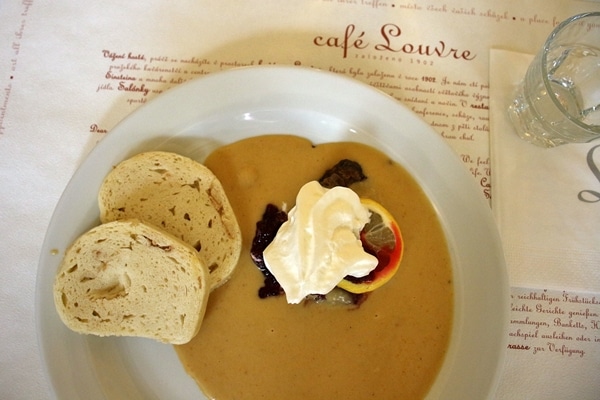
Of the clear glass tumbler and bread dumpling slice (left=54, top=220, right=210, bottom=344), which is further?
the clear glass tumbler

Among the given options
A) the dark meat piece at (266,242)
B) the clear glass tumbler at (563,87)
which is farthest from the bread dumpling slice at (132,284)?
the clear glass tumbler at (563,87)

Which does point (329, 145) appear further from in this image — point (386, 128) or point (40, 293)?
point (40, 293)

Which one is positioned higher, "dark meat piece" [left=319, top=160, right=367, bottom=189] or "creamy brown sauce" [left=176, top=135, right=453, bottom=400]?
"dark meat piece" [left=319, top=160, right=367, bottom=189]

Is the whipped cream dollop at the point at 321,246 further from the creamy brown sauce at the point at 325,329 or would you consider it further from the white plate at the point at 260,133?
the white plate at the point at 260,133

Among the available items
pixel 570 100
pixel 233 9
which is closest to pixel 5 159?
pixel 233 9

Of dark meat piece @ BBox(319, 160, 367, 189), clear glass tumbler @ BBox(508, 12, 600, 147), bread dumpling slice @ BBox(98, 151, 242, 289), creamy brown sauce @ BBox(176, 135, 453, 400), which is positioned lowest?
creamy brown sauce @ BBox(176, 135, 453, 400)

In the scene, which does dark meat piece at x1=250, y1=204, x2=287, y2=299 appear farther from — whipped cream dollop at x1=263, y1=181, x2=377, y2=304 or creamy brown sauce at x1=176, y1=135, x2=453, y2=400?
whipped cream dollop at x1=263, y1=181, x2=377, y2=304

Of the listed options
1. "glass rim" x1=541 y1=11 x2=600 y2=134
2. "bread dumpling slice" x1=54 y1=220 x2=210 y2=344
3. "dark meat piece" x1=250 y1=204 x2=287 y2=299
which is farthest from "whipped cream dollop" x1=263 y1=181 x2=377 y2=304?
"glass rim" x1=541 y1=11 x2=600 y2=134

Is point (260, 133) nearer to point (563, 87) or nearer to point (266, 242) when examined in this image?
point (266, 242)
